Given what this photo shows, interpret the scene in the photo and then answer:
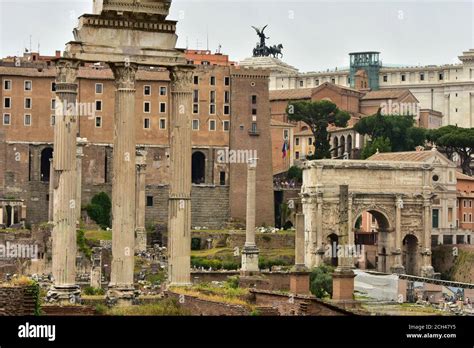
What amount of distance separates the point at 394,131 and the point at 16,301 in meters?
60.6

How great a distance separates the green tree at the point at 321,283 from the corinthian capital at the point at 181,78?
17.0m

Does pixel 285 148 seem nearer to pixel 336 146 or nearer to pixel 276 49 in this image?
pixel 336 146

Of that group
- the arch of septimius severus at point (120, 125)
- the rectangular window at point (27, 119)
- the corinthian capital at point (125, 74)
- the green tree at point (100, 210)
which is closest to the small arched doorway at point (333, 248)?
the green tree at point (100, 210)

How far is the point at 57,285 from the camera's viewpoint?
24250 millimetres

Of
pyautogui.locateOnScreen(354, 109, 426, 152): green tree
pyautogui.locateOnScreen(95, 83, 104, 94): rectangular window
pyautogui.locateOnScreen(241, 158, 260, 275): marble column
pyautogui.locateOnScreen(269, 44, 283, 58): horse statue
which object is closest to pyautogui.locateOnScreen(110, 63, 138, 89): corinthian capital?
pyautogui.locateOnScreen(241, 158, 260, 275): marble column

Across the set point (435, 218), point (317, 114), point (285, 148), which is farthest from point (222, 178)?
point (317, 114)

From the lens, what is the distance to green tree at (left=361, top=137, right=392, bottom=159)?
70500 millimetres

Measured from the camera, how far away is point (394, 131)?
77500 mm

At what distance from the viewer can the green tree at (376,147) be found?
70.5m

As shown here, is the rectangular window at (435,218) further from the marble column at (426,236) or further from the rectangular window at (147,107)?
the rectangular window at (147,107)

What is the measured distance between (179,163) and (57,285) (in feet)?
10.2

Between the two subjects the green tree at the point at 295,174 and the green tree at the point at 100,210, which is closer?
the green tree at the point at 100,210
